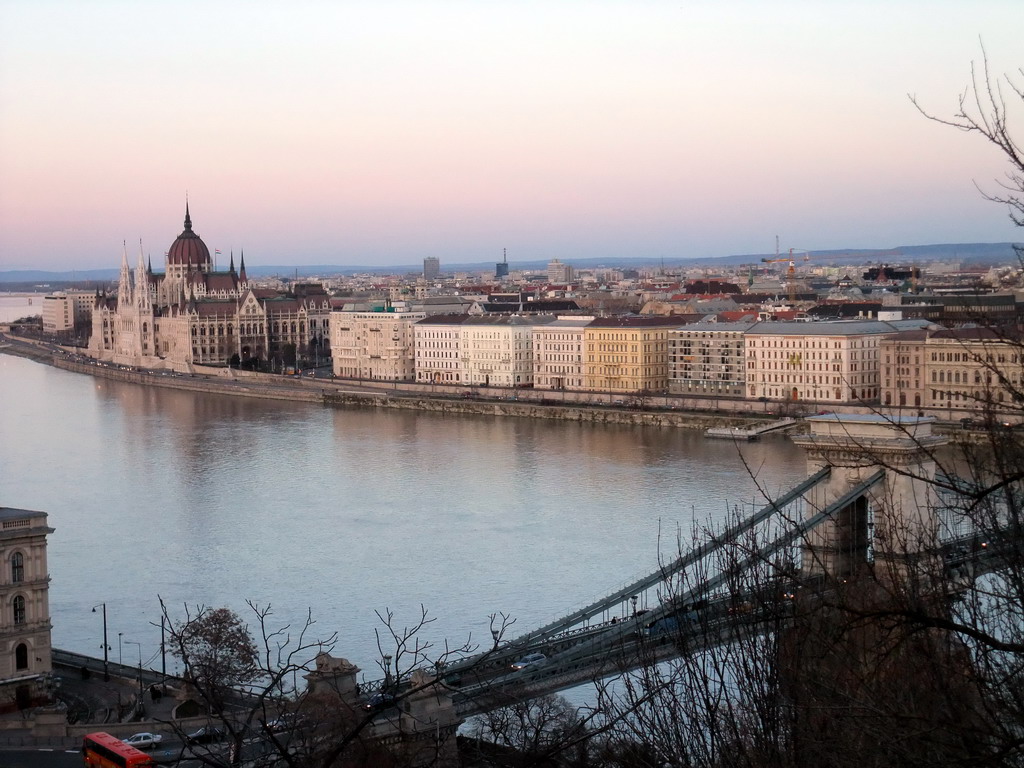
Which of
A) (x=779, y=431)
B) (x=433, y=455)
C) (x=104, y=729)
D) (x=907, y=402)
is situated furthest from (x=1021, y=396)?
(x=907, y=402)

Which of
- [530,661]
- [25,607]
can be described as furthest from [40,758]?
[530,661]

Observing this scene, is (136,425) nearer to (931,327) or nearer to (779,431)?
(779,431)

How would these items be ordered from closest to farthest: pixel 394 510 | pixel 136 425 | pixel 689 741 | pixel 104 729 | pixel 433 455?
pixel 689 741, pixel 104 729, pixel 394 510, pixel 433 455, pixel 136 425

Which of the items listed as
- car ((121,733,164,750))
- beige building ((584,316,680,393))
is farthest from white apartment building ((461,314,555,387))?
car ((121,733,164,750))

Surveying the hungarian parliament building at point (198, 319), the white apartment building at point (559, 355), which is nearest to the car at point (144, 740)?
the white apartment building at point (559, 355)

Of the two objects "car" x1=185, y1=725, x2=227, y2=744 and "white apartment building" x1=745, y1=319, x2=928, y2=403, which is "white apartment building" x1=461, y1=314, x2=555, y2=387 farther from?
"car" x1=185, y1=725, x2=227, y2=744

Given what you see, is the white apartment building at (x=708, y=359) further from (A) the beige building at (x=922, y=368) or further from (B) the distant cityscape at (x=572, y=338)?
(A) the beige building at (x=922, y=368)

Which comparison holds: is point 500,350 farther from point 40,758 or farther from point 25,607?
point 40,758
